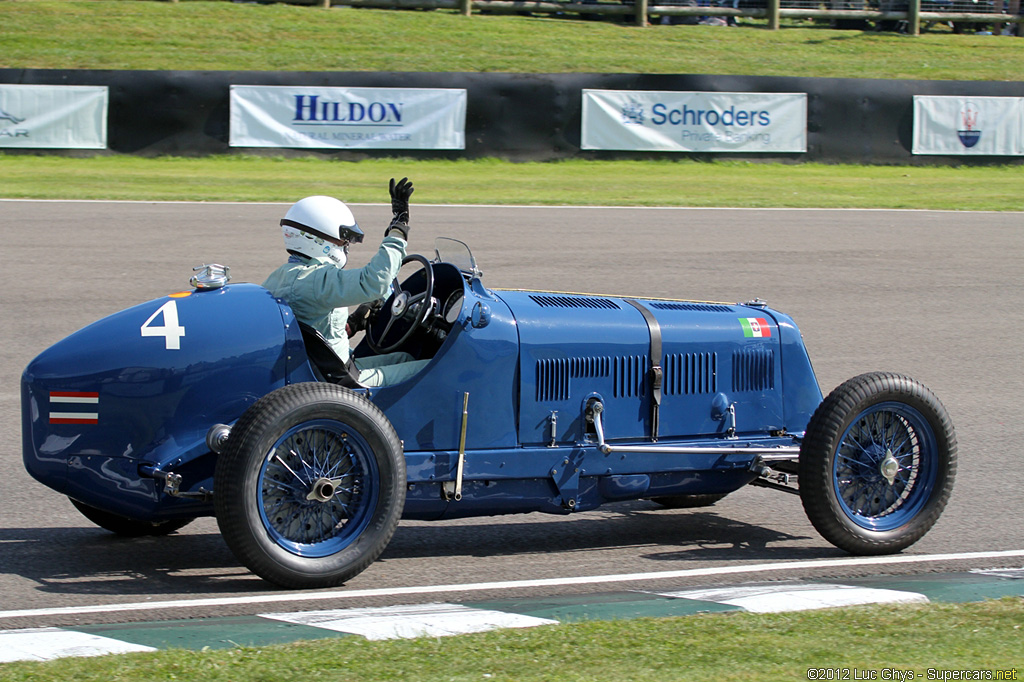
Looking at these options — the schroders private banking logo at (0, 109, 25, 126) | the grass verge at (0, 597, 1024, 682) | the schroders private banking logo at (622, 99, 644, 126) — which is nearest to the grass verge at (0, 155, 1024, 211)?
the schroders private banking logo at (0, 109, 25, 126)

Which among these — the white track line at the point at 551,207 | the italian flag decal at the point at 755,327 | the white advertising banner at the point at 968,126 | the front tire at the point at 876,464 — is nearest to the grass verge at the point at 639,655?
the front tire at the point at 876,464

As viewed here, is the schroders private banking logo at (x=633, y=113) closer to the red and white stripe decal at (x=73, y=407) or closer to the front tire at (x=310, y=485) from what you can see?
the front tire at (x=310, y=485)

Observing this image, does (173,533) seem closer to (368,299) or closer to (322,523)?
(322,523)

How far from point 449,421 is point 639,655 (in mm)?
1546

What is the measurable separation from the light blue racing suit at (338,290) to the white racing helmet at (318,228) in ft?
0.16

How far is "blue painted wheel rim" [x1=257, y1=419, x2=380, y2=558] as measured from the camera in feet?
15.8

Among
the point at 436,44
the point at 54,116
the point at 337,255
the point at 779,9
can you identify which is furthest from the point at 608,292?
the point at 779,9

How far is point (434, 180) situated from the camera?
1948 centimetres

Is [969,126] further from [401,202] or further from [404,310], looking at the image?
[401,202]

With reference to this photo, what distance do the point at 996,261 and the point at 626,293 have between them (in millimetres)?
5185

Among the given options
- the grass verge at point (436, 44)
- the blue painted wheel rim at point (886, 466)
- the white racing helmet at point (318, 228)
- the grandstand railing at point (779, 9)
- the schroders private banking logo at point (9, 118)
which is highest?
the grandstand railing at point (779, 9)

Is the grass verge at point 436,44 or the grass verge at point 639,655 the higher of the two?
the grass verge at point 436,44

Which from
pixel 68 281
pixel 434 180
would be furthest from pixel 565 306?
pixel 434 180

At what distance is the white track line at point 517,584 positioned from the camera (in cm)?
464
